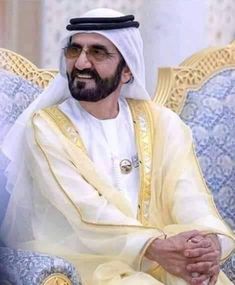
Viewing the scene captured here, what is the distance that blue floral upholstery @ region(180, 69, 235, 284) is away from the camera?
3.35 metres

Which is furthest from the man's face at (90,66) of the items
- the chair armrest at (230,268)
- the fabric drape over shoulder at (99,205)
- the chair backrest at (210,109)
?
the chair armrest at (230,268)

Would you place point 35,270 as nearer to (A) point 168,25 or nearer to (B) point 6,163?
(B) point 6,163

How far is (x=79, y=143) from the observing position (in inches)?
111

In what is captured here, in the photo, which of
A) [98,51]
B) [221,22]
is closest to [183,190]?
[98,51]

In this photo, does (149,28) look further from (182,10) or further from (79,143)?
(79,143)

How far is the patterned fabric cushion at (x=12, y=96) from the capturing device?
2.99 meters

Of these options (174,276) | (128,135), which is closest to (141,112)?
(128,135)

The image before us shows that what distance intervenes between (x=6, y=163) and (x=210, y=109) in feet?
3.08

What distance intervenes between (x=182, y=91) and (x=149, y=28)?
0.96 metres

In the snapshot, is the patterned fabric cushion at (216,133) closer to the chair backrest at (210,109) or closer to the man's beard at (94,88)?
the chair backrest at (210,109)

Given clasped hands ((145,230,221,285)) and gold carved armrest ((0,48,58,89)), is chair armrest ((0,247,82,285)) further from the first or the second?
gold carved armrest ((0,48,58,89))

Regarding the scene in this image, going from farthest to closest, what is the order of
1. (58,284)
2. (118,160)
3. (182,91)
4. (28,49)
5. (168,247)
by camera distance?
(28,49) < (182,91) < (118,160) < (168,247) < (58,284)

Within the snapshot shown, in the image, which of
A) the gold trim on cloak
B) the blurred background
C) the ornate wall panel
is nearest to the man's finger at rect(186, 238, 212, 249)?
the gold trim on cloak

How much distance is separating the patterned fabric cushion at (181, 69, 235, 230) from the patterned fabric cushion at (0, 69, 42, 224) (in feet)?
1.99
